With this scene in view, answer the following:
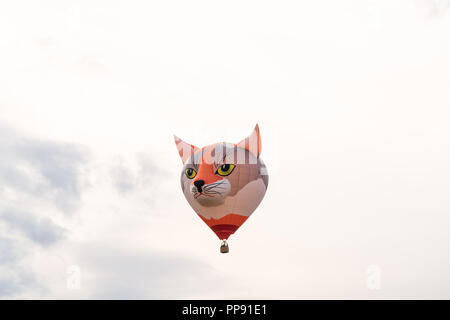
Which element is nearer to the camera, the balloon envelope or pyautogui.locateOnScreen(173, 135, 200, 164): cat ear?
the balloon envelope

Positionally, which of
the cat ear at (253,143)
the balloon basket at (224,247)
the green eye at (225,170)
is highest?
the cat ear at (253,143)

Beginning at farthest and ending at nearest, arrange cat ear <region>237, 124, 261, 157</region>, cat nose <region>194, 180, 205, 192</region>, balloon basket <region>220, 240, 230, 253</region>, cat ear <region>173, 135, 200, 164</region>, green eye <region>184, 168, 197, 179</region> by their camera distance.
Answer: cat ear <region>173, 135, 200, 164</region> → balloon basket <region>220, 240, 230, 253</region> → cat ear <region>237, 124, 261, 157</region> → green eye <region>184, 168, 197, 179</region> → cat nose <region>194, 180, 205, 192</region>

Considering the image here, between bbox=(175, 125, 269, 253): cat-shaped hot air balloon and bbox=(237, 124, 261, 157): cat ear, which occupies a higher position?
bbox=(237, 124, 261, 157): cat ear

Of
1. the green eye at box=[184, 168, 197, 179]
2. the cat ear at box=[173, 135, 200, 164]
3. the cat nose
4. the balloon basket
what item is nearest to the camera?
the cat nose

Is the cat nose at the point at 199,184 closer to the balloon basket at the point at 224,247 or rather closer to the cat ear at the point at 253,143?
the cat ear at the point at 253,143

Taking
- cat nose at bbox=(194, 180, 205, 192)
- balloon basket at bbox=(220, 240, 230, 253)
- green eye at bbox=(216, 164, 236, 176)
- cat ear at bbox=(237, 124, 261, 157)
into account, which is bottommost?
balloon basket at bbox=(220, 240, 230, 253)

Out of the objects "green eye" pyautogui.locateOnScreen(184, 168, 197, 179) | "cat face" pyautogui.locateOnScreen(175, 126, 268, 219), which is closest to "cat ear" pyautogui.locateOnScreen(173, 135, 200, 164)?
"cat face" pyautogui.locateOnScreen(175, 126, 268, 219)

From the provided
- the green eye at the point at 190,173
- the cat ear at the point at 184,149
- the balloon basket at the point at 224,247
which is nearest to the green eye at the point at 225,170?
the green eye at the point at 190,173

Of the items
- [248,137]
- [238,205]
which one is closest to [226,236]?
[238,205]

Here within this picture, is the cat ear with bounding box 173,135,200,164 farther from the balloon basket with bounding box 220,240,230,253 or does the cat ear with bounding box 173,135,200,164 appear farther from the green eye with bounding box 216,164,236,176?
the balloon basket with bounding box 220,240,230,253
